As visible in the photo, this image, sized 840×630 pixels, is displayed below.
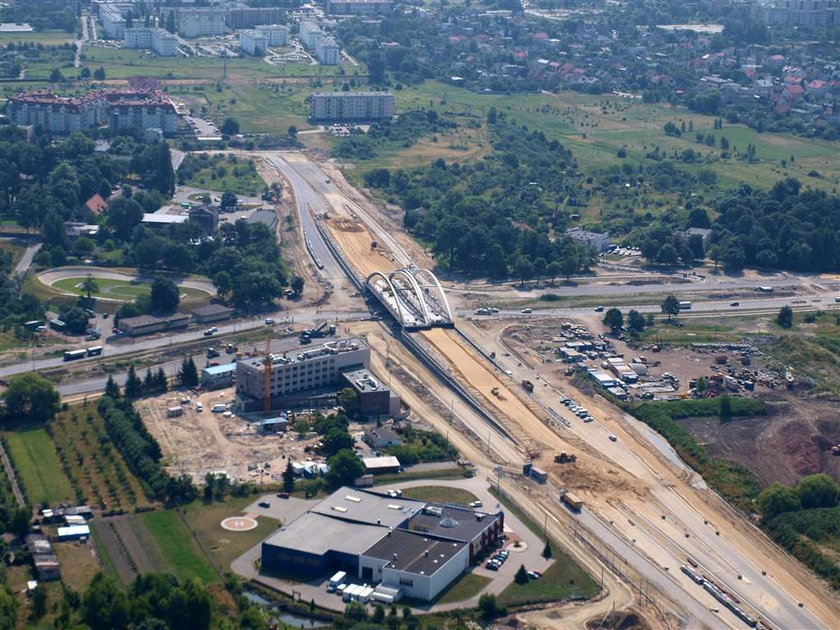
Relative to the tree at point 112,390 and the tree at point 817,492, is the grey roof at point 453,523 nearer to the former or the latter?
the tree at point 817,492

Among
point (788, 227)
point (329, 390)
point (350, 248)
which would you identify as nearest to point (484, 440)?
point (329, 390)

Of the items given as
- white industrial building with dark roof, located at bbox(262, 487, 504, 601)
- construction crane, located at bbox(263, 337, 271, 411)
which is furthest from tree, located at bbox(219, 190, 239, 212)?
white industrial building with dark roof, located at bbox(262, 487, 504, 601)

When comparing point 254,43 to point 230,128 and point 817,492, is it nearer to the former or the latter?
point 230,128

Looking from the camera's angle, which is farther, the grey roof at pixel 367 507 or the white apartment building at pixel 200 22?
the white apartment building at pixel 200 22

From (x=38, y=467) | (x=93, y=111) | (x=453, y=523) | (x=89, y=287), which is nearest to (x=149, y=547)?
(x=38, y=467)

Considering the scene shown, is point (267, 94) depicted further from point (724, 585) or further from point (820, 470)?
point (724, 585)

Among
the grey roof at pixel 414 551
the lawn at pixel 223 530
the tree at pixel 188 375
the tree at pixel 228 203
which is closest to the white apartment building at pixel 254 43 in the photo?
the tree at pixel 228 203
